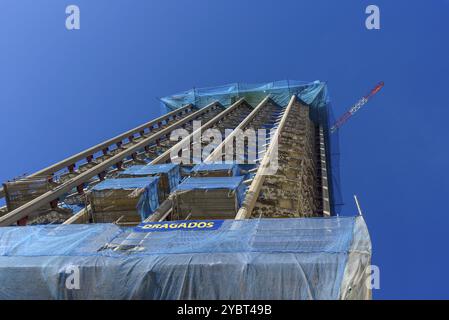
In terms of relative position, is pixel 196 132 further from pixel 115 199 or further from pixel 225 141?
pixel 115 199

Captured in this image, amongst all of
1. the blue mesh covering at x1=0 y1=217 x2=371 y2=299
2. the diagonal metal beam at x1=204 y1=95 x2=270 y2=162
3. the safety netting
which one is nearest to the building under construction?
the blue mesh covering at x1=0 y1=217 x2=371 y2=299

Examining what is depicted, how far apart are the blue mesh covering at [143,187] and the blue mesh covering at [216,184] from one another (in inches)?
57.7

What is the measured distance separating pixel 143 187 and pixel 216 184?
3.00m

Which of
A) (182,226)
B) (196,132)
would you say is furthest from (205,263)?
(196,132)

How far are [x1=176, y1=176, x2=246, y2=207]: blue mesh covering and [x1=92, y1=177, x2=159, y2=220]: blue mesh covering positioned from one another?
1.47m

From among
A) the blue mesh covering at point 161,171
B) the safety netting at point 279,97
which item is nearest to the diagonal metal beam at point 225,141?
the safety netting at point 279,97

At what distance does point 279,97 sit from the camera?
55.0m

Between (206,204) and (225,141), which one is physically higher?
(225,141)

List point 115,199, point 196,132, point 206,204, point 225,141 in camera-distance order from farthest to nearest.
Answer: point 196,132 < point 225,141 < point 115,199 < point 206,204

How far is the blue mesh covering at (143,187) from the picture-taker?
18.7 metres

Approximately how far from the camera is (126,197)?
1859 centimetres
